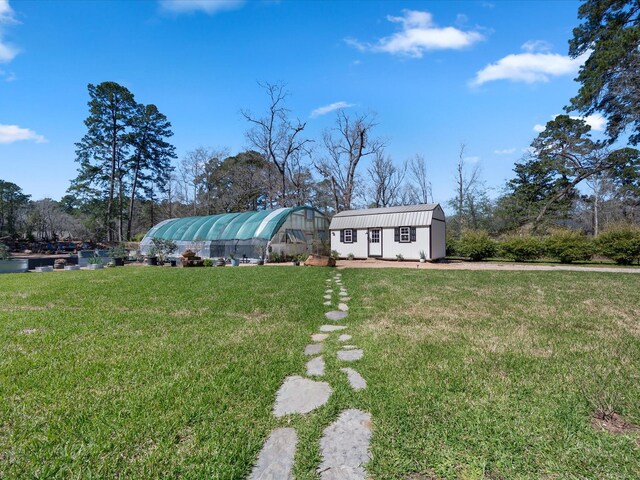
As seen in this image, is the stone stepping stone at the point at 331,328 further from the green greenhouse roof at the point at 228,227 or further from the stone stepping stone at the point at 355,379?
the green greenhouse roof at the point at 228,227

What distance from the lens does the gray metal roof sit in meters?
17.2

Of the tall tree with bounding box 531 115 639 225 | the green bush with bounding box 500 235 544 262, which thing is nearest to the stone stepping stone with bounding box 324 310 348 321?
the green bush with bounding box 500 235 544 262

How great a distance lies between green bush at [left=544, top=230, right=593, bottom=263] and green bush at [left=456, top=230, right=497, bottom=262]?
2.65m

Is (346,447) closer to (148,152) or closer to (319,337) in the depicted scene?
(319,337)

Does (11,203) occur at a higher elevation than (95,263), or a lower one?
higher

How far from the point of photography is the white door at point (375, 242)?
1867 cm

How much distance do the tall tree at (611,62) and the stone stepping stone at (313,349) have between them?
20061mm

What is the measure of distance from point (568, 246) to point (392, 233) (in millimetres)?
8818

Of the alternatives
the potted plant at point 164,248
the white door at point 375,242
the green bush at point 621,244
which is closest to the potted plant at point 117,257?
the potted plant at point 164,248

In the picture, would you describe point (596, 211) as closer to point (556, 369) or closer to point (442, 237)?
point (442, 237)

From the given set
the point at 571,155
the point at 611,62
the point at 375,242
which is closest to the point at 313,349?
the point at 375,242

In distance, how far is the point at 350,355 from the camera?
3.40 metres

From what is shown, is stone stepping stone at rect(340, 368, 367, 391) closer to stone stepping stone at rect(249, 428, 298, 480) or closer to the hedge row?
stone stepping stone at rect(249, 428, 298, 480)

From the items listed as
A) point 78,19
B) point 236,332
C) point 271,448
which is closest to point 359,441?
point 271,448
